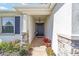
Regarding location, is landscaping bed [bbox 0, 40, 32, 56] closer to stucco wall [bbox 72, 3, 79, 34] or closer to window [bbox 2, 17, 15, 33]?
window [bbox 2, 17, 15, 33]

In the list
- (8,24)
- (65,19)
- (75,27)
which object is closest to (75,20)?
(75,27)

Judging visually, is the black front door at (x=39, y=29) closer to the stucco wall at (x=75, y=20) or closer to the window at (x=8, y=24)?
the window at (x=8, y=24)

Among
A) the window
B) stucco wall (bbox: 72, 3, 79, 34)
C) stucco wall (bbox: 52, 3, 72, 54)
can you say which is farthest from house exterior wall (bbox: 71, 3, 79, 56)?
the window

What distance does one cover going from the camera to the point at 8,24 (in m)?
14.2

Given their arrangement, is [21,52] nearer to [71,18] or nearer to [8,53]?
[8,53]

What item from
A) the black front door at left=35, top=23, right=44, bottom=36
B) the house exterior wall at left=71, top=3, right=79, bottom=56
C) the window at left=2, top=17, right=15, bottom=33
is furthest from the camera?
the black front door at left=35, top=23, right=44, bottom=36

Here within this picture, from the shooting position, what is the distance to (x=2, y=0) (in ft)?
18.1

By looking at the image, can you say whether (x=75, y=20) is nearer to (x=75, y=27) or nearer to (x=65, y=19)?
(x=75, y=27)

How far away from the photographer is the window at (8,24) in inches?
552

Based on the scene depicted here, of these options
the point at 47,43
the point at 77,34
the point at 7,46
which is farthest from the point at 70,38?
the point at 47,43

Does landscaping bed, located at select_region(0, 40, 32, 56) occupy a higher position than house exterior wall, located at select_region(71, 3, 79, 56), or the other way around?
house exterior wall, located at select_region(71, 3, 79, 56)

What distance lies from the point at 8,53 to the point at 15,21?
16.7 ft

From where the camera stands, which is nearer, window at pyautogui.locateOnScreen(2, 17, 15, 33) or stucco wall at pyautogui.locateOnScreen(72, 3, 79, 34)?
stucco wall at pyautogui.locateOnScreen(72, 3, 79, 34)

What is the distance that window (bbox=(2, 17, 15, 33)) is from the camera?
14031 millimetres
